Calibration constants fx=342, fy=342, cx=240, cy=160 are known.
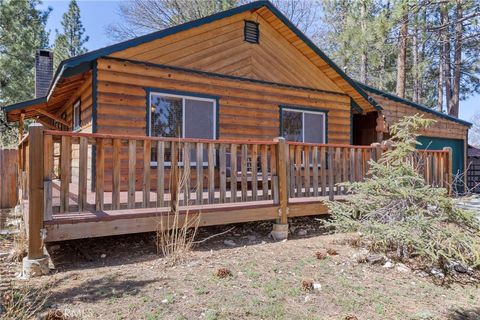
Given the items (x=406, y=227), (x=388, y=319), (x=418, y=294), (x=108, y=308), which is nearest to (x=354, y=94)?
(x=406, y=227)

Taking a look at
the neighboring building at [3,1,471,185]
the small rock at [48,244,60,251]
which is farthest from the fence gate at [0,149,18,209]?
the small rock at [48,244,60,251]

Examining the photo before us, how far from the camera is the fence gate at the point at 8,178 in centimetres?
897

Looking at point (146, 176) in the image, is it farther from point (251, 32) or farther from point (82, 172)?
point (251, 32)

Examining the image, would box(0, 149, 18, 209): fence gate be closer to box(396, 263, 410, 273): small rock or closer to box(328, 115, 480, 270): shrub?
box(328, 115, 480, 270): shrub

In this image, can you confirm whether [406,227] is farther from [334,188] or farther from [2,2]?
[2,2]

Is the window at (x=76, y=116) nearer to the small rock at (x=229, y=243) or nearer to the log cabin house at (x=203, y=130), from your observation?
the log cabin house at (x=203, y=130)

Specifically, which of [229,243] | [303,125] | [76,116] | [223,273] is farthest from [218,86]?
[223,273]

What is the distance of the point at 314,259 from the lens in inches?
164

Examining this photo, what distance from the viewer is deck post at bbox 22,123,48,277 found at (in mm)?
3465

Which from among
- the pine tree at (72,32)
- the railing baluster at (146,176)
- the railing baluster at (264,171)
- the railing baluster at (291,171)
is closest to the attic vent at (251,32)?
the railing baluster at (291,171)

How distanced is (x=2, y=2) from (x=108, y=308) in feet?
63.9

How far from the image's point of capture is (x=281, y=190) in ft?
16.9

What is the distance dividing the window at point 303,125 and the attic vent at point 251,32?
1.87 meters

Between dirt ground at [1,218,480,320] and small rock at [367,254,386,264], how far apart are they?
0.35 feet
